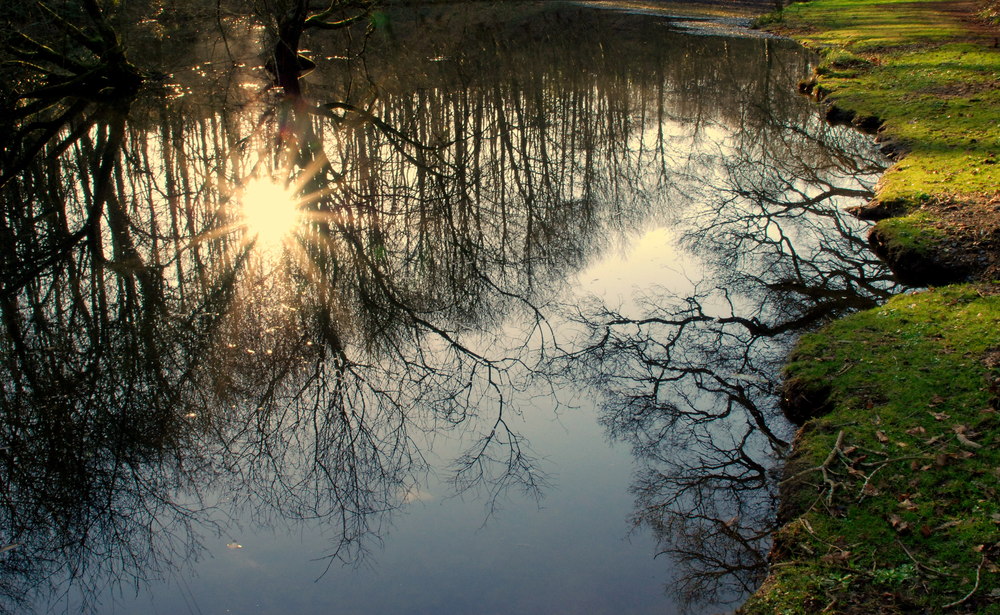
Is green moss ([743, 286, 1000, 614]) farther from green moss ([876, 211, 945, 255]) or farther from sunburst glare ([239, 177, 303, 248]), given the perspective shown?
sunburst glare ([239, 177, 303, 248])

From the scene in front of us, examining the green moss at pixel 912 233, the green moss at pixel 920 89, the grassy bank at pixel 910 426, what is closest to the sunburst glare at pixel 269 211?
the grassy bank at pixel 910 426

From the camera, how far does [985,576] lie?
3.69 m

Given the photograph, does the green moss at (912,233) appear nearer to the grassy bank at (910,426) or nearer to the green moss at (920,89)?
the grassy bank at (910,426)

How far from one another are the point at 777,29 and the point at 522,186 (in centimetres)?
2113

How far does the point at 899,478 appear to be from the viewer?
4.48 m

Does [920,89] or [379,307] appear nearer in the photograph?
[379,307]

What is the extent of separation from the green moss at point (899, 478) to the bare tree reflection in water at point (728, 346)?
0.41 m

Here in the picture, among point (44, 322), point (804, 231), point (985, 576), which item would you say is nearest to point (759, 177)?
point (804, 231)

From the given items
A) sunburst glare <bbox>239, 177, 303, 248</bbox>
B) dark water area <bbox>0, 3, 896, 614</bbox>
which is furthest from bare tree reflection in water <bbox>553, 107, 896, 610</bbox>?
sunburst glare <bbox>239, 177, 303, 248</bbox>

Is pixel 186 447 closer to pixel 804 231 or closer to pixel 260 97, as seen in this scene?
pixel 804 231

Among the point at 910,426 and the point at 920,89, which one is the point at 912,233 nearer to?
the point at 910,426

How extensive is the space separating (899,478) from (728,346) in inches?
117

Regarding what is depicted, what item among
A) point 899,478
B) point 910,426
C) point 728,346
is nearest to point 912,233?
point 728,346

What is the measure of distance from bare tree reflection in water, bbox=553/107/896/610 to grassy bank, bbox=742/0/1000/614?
336mm
